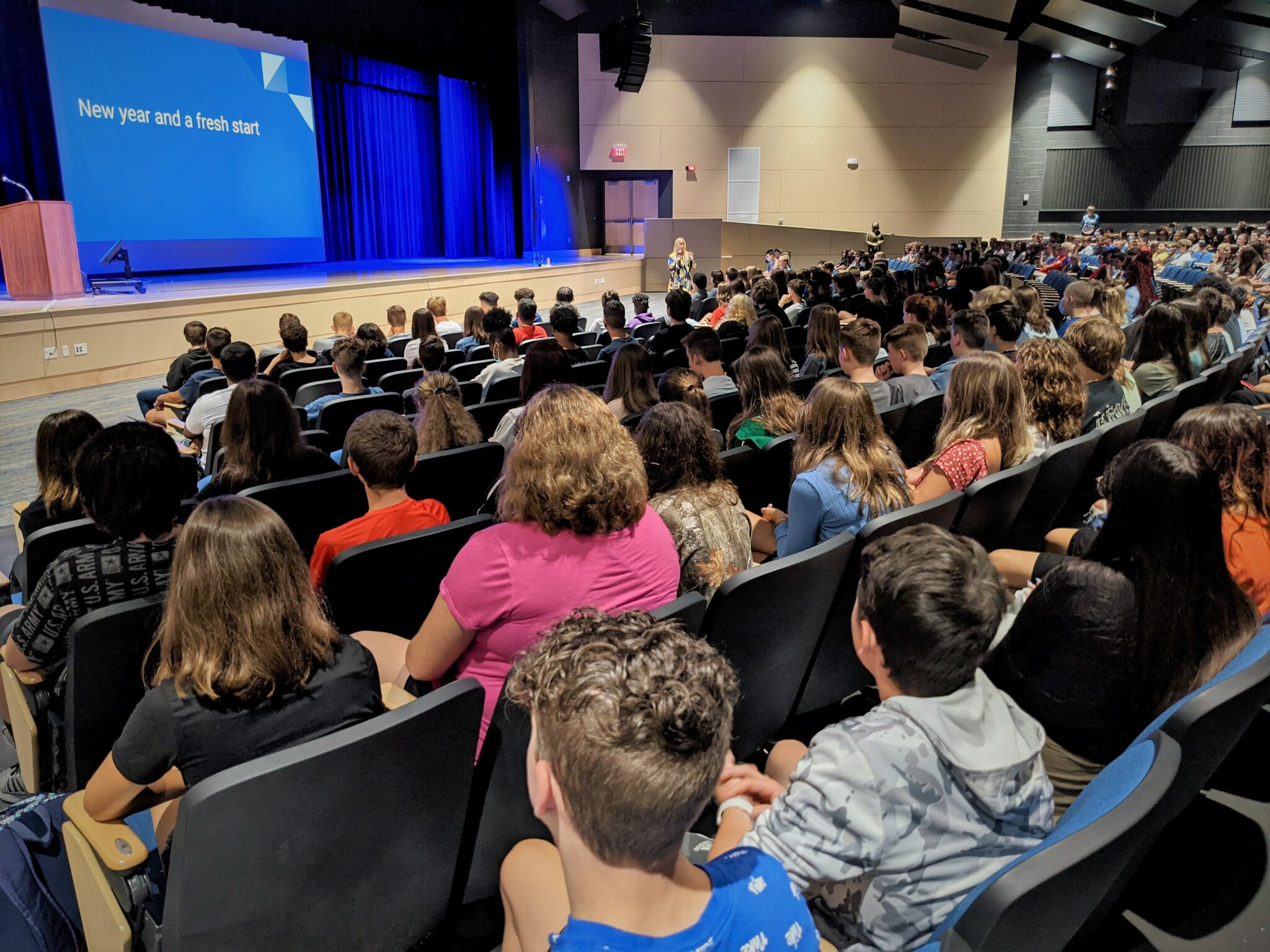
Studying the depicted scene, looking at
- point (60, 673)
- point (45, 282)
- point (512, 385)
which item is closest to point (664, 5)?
point (45, 282)

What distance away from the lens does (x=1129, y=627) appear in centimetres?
160

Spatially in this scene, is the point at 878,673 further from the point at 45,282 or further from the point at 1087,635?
the point at 45,282

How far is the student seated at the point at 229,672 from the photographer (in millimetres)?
1488

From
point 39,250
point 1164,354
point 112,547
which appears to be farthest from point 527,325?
point 112,547

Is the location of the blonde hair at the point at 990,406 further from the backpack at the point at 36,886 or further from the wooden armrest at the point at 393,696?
the backpack at the point at 36,886

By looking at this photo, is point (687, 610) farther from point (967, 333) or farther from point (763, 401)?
point (967, 333)

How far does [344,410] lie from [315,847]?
11.2ft

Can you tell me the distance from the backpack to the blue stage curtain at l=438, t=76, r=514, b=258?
56.4 feet

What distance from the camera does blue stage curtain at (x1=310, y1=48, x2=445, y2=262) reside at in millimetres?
14852

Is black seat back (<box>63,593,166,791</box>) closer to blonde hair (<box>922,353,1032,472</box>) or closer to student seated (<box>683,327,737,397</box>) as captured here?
blonde hair (<box>922,353,1032,472</box>)

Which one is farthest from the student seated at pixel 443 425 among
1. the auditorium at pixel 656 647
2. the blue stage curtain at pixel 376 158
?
the blue stage curtain at pixel 376 158

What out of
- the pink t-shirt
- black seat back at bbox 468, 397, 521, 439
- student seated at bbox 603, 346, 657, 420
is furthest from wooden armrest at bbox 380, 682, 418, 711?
black seat back at bbox 468, 397, 521, 439

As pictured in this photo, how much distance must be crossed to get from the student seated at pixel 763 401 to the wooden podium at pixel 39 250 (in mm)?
7958

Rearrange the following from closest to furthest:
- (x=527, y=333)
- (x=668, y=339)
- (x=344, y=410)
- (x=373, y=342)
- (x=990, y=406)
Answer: (x=990, y=406) → (x=344, y=410) → (x=373, y=342) → (x=527, y=333) → (x=668, y=339)
